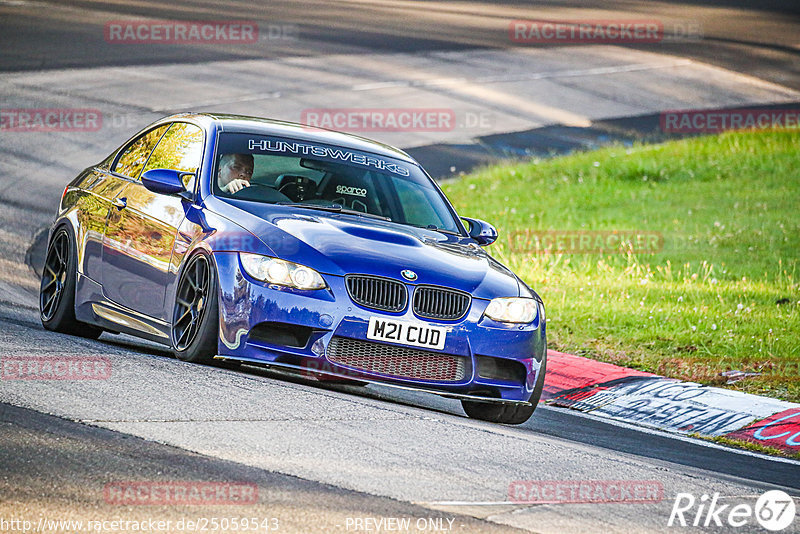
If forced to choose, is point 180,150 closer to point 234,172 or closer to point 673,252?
point 234,172

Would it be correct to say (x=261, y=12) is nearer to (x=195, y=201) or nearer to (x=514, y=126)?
(x=514, y=126)

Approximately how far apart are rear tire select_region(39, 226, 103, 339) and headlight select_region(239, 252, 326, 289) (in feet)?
7.35

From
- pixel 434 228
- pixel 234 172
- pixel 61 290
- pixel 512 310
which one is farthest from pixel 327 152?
pixel 61 290

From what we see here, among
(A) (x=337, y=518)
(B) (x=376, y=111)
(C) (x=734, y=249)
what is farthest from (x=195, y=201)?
(B) (x=376, y=111)

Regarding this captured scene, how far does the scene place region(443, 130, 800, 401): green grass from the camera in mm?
11742

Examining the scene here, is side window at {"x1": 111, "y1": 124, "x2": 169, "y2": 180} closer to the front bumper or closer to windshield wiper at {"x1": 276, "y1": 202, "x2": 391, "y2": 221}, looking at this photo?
windshield wiper at {"x1": 276, "y1": 202, "x2": 391, "y2": 221}

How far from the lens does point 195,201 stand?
8359 mm

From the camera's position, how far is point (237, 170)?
8672 mm

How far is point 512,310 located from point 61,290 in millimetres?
3363

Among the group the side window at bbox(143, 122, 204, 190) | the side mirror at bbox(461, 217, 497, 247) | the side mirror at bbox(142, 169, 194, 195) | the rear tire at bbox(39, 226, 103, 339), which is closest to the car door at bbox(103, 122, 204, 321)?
the side window at bbox(143, 122, 204, 190)

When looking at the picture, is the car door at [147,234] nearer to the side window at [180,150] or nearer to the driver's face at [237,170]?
the side window at [180,150]

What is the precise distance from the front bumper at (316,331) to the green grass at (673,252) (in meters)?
3.62

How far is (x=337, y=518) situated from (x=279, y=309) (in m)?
2.52

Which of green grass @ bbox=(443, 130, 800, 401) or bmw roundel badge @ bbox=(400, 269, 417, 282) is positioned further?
green grass @ bbox=(443, 130, 800, 401)
